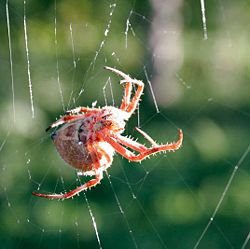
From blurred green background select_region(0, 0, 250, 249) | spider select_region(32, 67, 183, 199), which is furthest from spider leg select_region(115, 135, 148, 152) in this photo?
blurred green background select_region(0, 0, 250, 249)

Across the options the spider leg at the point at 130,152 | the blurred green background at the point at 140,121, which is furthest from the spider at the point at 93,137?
the blurred green background at the point at 140,121

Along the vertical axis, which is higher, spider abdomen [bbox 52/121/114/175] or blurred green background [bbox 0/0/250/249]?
spider abdomen [bbox 52/121/114/175]

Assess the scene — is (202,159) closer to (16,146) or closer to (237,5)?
(16,146)

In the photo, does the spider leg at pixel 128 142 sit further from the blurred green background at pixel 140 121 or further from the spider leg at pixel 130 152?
the blurred green background at pixel 140 121

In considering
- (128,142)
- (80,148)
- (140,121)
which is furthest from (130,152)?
(140,121)

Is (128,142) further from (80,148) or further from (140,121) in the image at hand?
(140,121)

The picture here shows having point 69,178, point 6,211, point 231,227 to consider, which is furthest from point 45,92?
point 231,227

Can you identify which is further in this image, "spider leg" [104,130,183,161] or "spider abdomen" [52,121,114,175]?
"spider abdomen" [52,121,114,175]

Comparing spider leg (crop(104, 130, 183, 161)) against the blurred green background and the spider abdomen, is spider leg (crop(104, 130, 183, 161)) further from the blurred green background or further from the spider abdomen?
the blurred green background

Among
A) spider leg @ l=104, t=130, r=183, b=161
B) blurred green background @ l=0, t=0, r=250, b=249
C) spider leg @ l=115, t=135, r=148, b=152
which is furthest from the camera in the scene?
blurred green background @ l=0, t=0, r=250, b=249

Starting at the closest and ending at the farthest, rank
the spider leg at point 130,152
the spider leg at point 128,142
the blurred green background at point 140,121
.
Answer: the spider leg at point 130,152 → the spider leg at point 128,142 → the blurred green background at point 140,121
